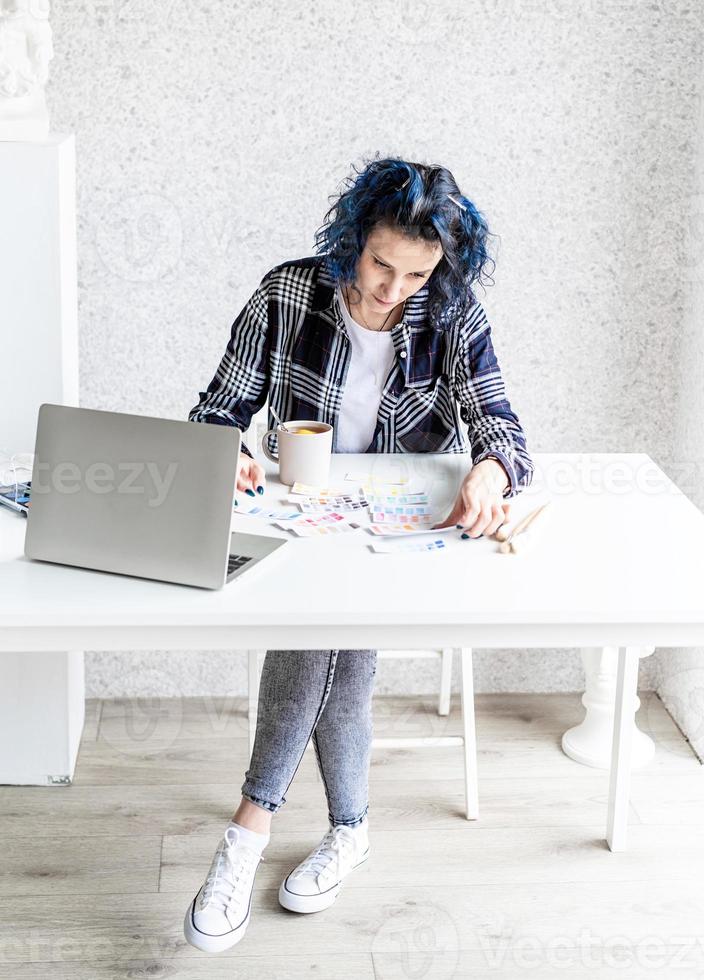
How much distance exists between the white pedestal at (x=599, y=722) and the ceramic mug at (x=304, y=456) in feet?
3.02

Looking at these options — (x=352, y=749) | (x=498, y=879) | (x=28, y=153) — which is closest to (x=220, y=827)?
(x=352, y=749)

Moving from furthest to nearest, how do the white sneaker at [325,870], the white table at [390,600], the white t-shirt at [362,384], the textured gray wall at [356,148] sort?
the textured gray wall at [356,148] < the white t-shirt at [362,384] < the white sneaker at [325,870] < the white table at [390,600]

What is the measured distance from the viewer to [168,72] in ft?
7.49

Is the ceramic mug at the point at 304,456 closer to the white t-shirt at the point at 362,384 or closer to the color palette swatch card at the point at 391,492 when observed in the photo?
the color palette swatch card at the point at 391,492

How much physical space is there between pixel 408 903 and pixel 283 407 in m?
0.90

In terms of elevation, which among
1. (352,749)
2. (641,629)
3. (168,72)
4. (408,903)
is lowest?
(408,903)

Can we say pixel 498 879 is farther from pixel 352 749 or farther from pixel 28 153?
pixel 28 153

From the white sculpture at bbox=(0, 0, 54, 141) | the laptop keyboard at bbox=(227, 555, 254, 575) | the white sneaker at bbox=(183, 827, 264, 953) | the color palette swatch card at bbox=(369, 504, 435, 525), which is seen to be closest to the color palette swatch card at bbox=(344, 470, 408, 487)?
the color palette swatch card at bbox=(369, 504, 435, 525)

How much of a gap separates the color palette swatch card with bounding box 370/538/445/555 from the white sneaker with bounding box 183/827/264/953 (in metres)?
0.64

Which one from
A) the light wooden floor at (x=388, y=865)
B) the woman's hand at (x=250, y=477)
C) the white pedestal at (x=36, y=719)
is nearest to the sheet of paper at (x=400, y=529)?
the woman's hand at (x=250, y=477)

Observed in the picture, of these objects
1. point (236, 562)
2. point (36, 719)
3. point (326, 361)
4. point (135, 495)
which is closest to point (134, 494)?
point (135, 495)

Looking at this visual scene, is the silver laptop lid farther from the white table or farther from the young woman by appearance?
the young woman

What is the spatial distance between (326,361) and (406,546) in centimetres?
57

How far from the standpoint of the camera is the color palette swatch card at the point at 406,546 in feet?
4.91
